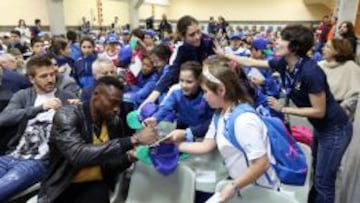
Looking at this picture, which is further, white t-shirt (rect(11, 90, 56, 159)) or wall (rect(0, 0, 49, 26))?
wall (rect(0, 0, 49, 26))

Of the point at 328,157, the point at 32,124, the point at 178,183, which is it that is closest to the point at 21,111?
the point at 32,124

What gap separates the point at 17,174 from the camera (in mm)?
2191

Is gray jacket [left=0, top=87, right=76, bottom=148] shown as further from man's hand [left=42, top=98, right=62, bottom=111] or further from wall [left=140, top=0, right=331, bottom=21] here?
wall [left=140, top=0, right=331, bottom=21]

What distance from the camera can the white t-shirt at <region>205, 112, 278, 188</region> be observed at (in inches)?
57.7

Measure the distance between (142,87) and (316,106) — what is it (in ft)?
7.10

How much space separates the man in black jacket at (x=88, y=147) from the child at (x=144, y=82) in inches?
60.6

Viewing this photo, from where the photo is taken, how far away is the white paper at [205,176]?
1.91 m

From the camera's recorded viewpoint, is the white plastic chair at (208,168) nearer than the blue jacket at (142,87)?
Yes

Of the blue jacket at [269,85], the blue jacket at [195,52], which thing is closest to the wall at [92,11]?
the blue jacket at [269,85]

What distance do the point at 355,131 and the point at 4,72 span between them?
10.3 ft

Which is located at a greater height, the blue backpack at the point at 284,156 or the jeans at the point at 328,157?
the blue backpack at the point at 284,156

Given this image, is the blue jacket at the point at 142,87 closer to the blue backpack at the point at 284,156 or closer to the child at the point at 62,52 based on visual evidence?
the child at the point at 62,52

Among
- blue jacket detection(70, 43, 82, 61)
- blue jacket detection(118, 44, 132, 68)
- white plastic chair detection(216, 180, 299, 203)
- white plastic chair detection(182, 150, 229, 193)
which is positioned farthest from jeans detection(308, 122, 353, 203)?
blue jacket detection(70, 43, 82, 61)

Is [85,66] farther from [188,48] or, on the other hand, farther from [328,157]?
[328,157]
